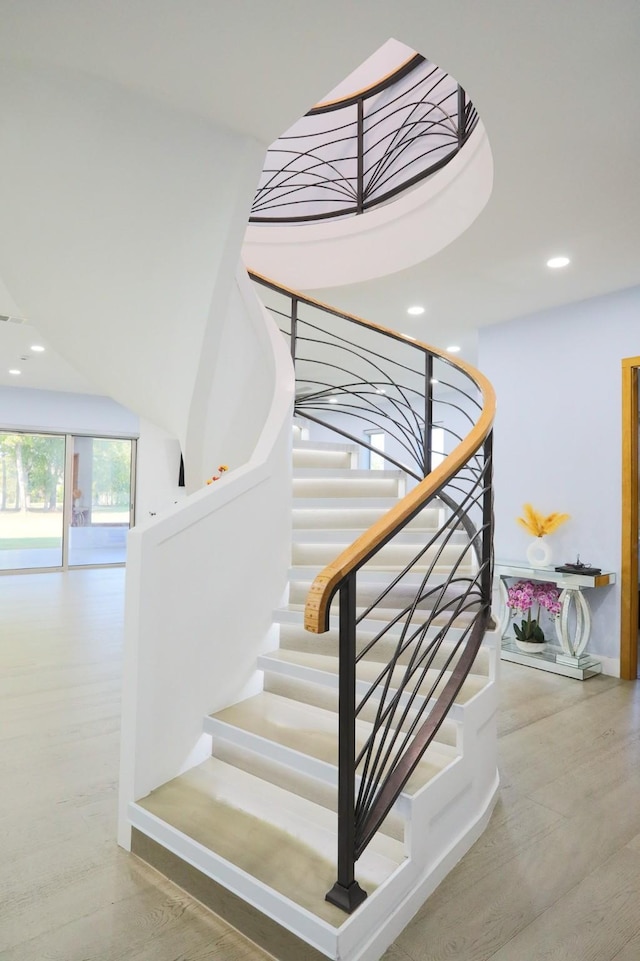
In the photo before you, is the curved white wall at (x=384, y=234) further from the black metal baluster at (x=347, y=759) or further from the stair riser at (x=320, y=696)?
the stair riser at (x=320, y=696)

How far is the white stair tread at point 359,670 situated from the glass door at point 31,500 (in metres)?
8.58

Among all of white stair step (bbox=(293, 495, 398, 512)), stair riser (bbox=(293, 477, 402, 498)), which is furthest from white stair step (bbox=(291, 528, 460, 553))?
stair riser (bbox=(293, 477, 402, 498))

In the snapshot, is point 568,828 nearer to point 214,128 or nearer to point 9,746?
point 9,746

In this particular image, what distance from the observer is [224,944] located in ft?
5.84

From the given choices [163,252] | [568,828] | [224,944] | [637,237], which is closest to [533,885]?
[568,828]

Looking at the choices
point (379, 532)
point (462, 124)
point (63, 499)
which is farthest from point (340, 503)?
point (63, 499)

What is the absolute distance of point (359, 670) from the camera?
2605 mm

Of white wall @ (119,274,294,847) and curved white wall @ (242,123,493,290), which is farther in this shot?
curved white wall @ (242,123,493,290)

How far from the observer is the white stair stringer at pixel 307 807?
175cm

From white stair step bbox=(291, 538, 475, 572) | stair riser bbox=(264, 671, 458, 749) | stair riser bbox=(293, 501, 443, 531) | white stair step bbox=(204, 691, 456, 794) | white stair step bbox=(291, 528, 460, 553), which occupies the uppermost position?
stair riser bbox=(293, 501, 443, 531)

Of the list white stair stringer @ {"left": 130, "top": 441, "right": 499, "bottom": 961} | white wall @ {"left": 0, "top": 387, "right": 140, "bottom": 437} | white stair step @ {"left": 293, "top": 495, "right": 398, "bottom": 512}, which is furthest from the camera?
white wall @ {"left": 0, "top": 387, "right": 140, "bottom": 437}

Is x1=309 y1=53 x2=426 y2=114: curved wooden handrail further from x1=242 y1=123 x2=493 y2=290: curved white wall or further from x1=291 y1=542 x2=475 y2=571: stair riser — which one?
x1=291 y1=542 x2=475 y2=571: stair riser

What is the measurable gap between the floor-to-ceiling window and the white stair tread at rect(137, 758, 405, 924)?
8789mm

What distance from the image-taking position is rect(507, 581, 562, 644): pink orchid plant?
191 inches
